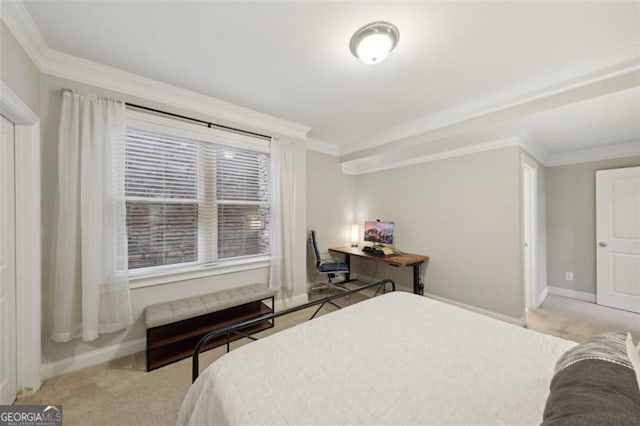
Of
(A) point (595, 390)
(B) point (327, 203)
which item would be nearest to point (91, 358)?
(A) point (595, 390)

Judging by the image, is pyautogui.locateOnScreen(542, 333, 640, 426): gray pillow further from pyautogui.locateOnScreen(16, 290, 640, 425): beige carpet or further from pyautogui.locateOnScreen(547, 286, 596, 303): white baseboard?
pyautogui.locateOnScreen(547, 286, 596, 303): white baseboard

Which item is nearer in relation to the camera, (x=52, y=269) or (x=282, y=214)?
(x=52, y=269)

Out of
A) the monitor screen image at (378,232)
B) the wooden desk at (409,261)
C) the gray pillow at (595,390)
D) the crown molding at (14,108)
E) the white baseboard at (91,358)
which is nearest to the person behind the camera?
the gray pillow at (595,390)

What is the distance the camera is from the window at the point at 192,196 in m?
2.31

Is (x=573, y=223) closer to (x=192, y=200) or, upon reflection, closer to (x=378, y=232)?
(x=378, y=232)

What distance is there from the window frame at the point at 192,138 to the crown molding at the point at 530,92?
78.9 inches

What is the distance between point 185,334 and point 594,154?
585cm

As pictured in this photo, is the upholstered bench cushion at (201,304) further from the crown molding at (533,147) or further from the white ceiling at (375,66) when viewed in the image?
the crown molding at (533,147)

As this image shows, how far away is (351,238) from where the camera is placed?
468 centimetres

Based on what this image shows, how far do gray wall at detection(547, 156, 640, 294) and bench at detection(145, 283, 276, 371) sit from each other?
15.1 feet

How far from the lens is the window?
7.58ft

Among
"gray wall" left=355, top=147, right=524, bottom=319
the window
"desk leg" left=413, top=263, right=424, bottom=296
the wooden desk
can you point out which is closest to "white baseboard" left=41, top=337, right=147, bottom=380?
the window

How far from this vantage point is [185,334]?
224cm

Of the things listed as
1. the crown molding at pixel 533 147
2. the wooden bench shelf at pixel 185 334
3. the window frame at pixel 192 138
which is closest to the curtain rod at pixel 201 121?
the window frame at pixel 192 138
